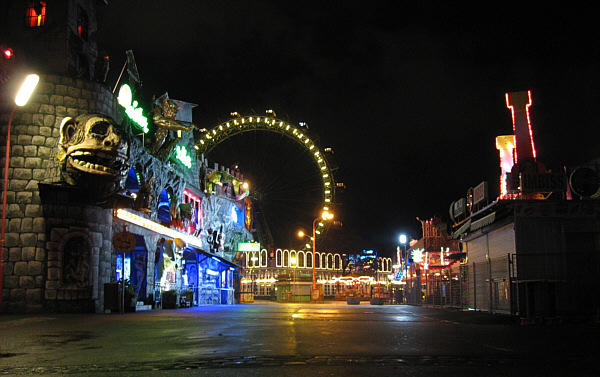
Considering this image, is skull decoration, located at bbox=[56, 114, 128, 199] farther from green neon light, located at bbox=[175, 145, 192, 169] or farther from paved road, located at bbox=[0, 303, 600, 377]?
green neon light, located at bbox=[175, 145, 192, 169]

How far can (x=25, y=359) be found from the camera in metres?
7.00

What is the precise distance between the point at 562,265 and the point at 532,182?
406 centimetres

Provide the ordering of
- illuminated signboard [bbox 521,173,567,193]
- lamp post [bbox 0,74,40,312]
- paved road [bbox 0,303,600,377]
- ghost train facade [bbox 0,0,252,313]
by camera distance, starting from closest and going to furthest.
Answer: paved road [bbox 0,303,600,377] < lamp post [bbox 0,74,40,312] < illuminated signboard [bbox 521,173,567,193] < ghost train facade [bbox 0,0,252,313]

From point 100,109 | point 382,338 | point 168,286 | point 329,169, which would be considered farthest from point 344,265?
point 382,338

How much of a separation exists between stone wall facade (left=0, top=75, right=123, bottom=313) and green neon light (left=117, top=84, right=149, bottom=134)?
3598mm

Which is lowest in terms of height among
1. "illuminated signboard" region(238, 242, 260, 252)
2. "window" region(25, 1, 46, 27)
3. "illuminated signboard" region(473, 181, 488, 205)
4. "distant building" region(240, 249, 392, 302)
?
"distant building" region(240, 249, 392, 302)

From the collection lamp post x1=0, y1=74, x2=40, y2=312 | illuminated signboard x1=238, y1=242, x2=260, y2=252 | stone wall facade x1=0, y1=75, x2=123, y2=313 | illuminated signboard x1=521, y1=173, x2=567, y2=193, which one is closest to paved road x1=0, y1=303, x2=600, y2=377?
illuminated signboard x1=521, y1=173, x2=567, y2=193

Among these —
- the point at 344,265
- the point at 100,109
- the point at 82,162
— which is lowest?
the point at 344,265

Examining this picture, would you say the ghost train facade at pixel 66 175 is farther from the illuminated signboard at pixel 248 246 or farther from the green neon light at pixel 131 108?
the illuminated signboard at pixel 248 246

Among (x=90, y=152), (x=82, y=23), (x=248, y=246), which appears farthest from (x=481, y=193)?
(x=248, y=246)

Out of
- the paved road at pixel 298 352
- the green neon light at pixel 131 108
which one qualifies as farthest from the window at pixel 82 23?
the paved road at pixel 298 352

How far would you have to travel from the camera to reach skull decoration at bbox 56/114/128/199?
1980 cm

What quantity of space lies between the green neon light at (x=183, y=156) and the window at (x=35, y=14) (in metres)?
11.6

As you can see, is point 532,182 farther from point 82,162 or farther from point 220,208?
point 220,208
